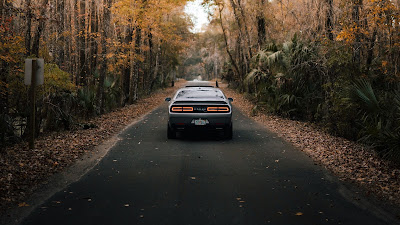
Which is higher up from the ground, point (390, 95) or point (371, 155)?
point (390, 95)

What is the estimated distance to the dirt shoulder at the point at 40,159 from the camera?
6534 mm

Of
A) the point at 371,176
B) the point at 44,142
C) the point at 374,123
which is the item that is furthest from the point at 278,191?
the point at 44,142

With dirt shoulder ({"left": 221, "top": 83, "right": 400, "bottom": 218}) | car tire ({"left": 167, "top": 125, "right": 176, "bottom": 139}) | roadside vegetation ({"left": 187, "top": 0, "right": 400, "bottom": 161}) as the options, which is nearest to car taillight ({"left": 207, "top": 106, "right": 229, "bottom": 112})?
car tire ({"left": 167, "top": 125, "right": 176, "bottom": 139})

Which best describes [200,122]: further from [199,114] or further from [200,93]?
[200,93]

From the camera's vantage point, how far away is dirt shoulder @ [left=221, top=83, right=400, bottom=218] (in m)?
6.79

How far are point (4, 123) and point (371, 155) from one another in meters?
10.1

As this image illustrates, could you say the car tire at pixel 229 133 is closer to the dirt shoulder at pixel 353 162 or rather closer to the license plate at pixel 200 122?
the license plate at pixel 200 122

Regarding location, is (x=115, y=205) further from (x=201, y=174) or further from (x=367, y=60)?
(x=367, y=60)

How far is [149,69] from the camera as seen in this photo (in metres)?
40.1

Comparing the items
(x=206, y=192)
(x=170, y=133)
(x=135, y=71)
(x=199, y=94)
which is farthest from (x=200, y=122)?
(x=135, y=71)

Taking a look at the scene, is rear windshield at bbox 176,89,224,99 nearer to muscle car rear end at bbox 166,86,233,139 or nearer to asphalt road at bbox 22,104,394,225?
muscle car rear end at bbox 166,86,233,139

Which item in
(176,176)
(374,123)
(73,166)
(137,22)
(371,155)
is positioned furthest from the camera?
(137,22)

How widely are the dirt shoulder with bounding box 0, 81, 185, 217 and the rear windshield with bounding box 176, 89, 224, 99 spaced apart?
9.35 feet

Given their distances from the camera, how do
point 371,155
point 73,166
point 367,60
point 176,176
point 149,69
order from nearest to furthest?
point 176,176, point 73,166, point 371,155, point 367,60, point 149,69
